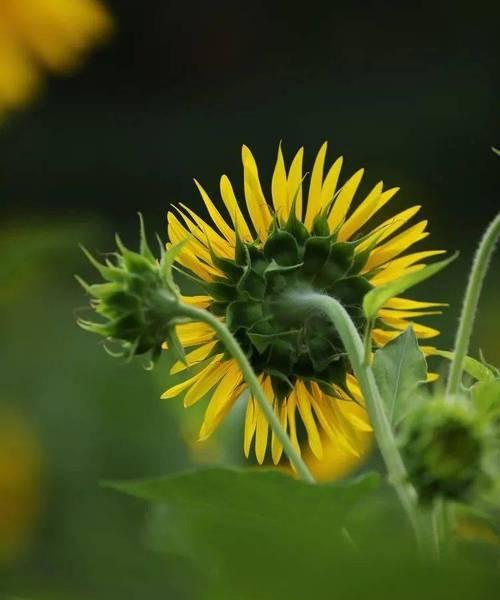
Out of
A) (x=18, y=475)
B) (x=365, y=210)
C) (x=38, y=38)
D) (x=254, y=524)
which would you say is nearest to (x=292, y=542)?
(x=254, y=524)

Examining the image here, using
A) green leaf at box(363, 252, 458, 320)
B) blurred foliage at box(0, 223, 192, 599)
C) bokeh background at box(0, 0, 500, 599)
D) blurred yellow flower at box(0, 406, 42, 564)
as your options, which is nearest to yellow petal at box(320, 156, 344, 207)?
green leaf at box(363, 252, 458, 320)

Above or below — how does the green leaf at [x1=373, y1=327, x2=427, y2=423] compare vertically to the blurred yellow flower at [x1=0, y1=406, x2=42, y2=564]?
below

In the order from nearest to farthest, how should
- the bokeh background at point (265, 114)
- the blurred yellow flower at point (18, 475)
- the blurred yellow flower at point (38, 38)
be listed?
the blurred yellow flower at point (38, 38) → the blurred yellow flower at point (18, 475) → the bokeh background at point (265, 114)

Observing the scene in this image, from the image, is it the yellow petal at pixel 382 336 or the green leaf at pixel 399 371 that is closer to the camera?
the green leaf at pixel 399 371

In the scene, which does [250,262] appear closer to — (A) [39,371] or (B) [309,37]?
(A) [39,371]

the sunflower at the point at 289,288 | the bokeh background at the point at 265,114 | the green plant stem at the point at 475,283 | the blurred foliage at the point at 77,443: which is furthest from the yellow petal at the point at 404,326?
the bokeh background at the point at 265,114

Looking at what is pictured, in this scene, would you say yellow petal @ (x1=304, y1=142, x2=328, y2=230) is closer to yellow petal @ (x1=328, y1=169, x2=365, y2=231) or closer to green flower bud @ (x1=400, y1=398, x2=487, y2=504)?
yellow petal @ (x1=328, y1=169, x2=365, y2=231)

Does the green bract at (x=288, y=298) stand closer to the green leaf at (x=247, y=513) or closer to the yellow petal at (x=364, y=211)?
the yellow petal at (x=364, y=211)
